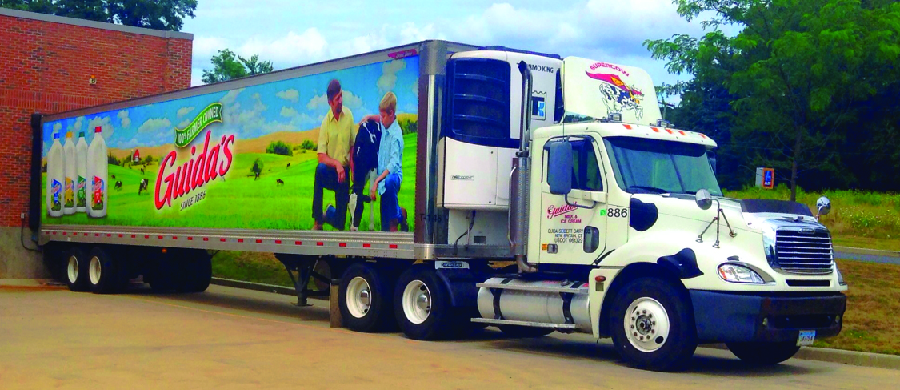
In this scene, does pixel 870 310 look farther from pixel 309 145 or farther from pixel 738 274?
pixel 309 145

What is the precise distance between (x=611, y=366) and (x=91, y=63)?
20.0 metres

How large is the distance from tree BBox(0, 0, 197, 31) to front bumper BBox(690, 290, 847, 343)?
54.4m

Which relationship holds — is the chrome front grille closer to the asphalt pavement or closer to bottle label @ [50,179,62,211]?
the asphalt pavement

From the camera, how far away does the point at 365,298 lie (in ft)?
48.5

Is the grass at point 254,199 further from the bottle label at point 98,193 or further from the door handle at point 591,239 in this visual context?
the door handle at point 591,239

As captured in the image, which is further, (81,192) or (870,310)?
(81,192)

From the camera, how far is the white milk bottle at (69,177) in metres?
23.5

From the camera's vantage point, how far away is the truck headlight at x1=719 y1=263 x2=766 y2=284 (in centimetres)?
1076

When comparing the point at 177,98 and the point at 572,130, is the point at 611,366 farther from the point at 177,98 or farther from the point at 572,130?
the point at 177,98

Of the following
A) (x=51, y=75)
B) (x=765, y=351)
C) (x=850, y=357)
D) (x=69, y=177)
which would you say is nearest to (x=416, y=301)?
(x=765, y=351)

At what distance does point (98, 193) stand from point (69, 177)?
1.83 meters

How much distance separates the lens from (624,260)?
1159 cm

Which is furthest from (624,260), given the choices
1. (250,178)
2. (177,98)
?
(177,98)

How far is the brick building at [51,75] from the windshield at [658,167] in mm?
18331
